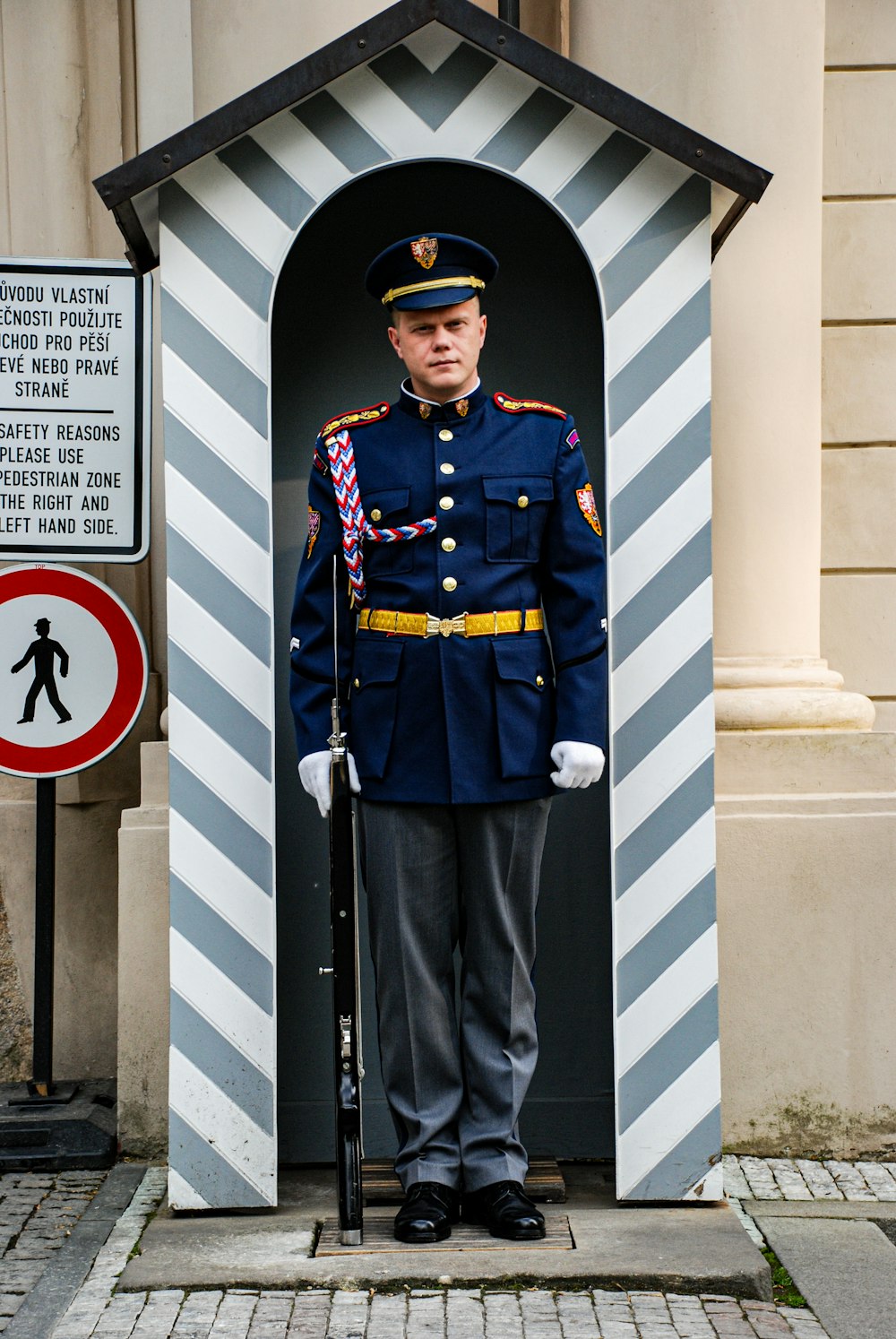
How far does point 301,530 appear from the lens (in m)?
3.95

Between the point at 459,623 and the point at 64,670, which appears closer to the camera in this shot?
the point at 459,623

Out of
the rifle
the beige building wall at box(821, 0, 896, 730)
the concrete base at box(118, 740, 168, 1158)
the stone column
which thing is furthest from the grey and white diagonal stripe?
the beige building wall at box(821, 0, 896, 730)

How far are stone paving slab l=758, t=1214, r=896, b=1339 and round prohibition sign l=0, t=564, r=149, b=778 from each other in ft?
6.43

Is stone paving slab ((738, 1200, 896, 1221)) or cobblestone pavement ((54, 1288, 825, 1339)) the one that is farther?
stone paving slab ((738, 1200, 896, 1221))

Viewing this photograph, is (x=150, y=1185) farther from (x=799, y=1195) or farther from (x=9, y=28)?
(x=9, y=28)

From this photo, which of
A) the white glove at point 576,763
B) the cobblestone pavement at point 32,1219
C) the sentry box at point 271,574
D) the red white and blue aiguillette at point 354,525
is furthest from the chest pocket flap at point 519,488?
the cobblestone pavement at point 32,1219

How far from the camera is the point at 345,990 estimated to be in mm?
3211

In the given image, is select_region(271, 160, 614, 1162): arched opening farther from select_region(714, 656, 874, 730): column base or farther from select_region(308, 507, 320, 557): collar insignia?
select_region(308, 507, 320, 557): collar insignia

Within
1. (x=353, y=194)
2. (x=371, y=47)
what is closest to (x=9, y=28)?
(x=353, y=194)

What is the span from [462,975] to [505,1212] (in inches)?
18.6

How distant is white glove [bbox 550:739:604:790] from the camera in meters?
3.17

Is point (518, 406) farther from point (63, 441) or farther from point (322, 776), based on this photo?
point (63, 441)

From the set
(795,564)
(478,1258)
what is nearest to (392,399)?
(795,564)

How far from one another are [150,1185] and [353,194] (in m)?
2.38
